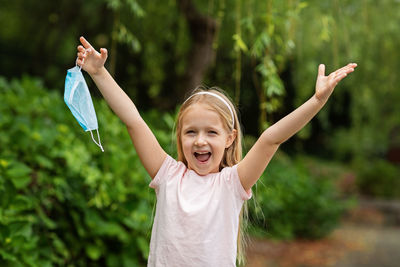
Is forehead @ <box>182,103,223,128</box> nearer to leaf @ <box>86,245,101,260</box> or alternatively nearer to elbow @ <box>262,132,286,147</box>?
elbow @ <box>262,132,286,147</box>

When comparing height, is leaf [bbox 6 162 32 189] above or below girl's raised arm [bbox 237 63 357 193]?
above

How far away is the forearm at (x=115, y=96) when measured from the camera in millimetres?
1529

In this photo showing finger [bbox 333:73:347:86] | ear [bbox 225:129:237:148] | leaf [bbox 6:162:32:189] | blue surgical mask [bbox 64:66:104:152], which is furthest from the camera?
leaf [bbox 6:162:32:189]

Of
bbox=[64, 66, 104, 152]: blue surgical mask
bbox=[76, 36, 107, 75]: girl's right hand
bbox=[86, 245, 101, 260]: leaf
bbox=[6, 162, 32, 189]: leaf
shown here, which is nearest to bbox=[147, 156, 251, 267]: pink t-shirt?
bbox=[64, 66, 104, 152]: blue surgical mask

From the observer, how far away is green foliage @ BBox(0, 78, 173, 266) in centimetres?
244

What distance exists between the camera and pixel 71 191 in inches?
108

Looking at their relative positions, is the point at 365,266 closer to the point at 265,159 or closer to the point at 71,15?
the point at 265,159

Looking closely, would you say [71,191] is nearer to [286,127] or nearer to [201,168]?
[201,168]

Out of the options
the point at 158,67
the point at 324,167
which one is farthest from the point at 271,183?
the point at 324,167

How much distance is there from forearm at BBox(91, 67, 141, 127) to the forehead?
0.56ft

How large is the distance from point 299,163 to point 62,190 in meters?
5.27

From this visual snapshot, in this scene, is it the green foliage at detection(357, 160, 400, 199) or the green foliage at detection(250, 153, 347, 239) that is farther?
the green foliage at detection(357, 160, 400, 199)

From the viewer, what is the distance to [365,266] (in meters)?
5.36

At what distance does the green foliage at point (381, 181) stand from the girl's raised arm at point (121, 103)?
920 cm
